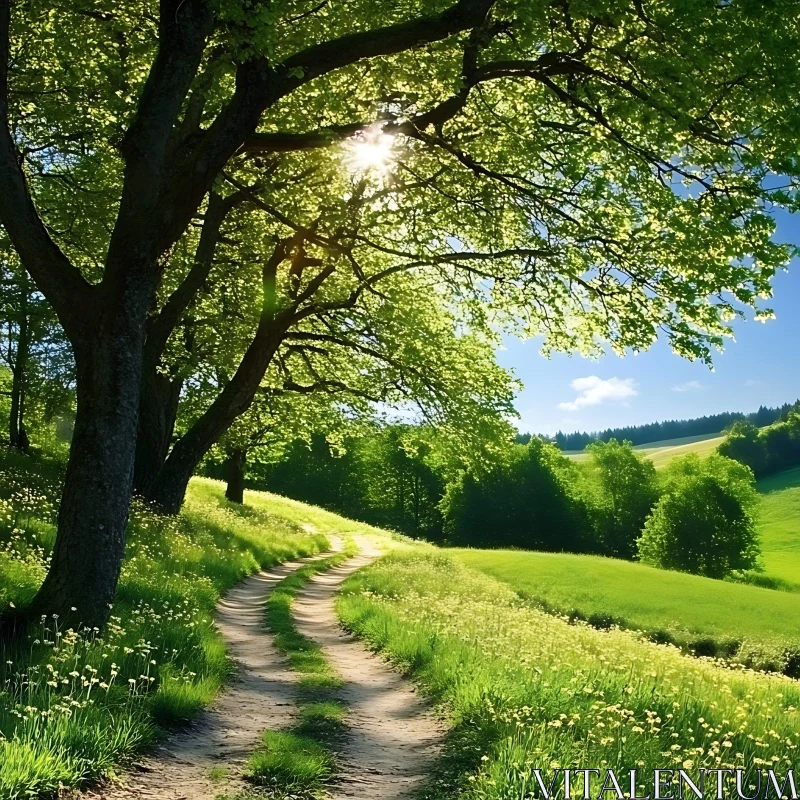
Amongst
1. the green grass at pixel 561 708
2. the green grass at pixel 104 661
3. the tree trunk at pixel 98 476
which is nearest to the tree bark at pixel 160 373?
the green grass at pixel 104 661

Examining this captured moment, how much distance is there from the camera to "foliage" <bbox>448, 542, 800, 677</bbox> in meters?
28.5

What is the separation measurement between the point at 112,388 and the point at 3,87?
384 centimetres

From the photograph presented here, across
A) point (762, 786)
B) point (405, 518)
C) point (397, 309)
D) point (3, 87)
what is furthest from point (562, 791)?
point (405, 518)

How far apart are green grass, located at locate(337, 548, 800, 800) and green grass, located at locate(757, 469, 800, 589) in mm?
82823

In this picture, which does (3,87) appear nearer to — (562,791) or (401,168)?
(401,168)

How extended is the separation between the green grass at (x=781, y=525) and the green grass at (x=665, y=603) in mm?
48521

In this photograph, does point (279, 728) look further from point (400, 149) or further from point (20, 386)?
point (20, 386)

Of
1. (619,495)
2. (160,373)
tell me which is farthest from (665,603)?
→ (619,495)

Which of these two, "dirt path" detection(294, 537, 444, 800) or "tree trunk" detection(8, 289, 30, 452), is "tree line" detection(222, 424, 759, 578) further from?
"dirt path" detection(294, 537, 444, 800)

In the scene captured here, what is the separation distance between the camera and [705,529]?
77562mm

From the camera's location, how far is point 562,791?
15.6ft

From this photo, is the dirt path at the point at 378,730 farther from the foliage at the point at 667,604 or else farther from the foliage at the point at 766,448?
the foliage at the point at 766,448

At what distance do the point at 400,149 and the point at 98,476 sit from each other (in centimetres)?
→ 873

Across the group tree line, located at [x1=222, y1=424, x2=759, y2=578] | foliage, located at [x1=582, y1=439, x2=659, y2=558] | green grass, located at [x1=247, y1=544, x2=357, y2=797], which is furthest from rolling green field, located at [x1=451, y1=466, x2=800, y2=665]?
foliage, located at [x1=582, y1=439, x2=659, y2=558]
